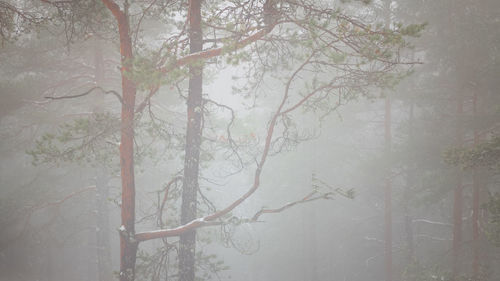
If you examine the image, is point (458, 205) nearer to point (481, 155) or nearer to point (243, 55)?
point (481, 155)

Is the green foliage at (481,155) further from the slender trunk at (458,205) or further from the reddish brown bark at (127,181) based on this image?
the reddish brown bark at (127,181)

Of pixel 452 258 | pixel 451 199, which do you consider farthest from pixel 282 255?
pixel 452 258

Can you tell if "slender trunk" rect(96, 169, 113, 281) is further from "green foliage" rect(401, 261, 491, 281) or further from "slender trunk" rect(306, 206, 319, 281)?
"green foliage" rect(401, 261, 491, 281)

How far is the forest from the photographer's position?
4.37m

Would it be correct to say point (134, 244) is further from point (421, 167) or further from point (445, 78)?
point (445, 78)

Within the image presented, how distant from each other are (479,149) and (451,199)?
23.4ft

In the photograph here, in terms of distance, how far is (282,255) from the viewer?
56.3 feet

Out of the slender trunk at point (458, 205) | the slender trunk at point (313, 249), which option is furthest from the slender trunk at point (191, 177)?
the slender trunk at point (313, 249)

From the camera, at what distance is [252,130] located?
1134 cm

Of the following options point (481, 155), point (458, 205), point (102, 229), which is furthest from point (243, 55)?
point (102, 229)

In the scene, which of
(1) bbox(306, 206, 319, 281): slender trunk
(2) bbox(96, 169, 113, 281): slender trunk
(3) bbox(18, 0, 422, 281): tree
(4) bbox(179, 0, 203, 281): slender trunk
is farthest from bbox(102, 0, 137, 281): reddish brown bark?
(1) bbox(306, 206, 319, 281): slender trunk

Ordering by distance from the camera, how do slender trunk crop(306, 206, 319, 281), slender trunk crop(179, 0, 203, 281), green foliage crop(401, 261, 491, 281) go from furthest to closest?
slender trunk crop(306, 206, 319, 281), green foliage crop(401, 261, 491, 281), slender trunk crop(179, 0, 203, 281)

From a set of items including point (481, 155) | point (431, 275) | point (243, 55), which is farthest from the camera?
point (431, 275)

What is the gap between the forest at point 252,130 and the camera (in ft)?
14.3
